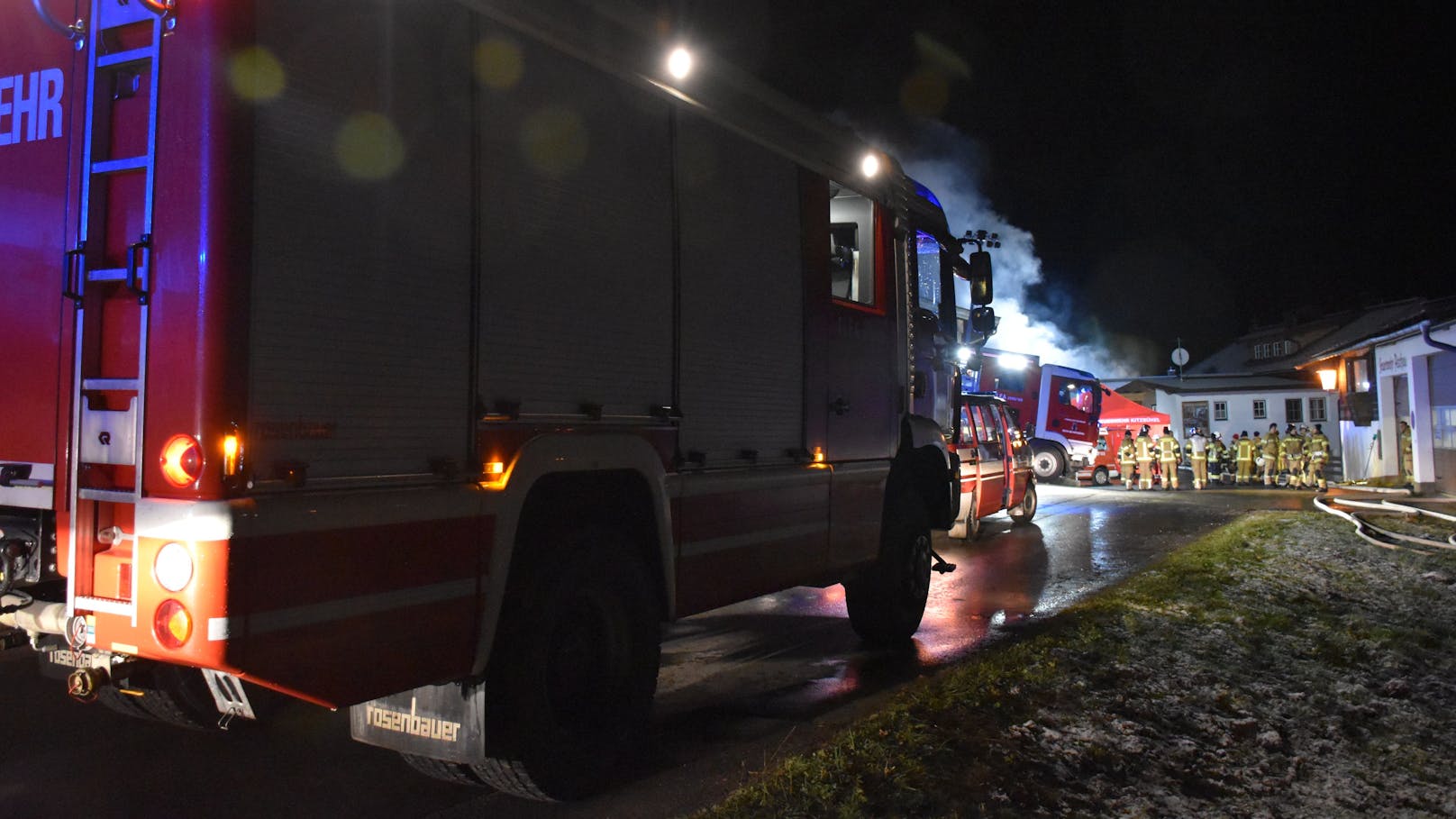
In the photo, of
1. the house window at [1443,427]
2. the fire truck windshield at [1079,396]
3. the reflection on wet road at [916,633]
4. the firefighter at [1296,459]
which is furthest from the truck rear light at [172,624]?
the firefighter at [1296,459]

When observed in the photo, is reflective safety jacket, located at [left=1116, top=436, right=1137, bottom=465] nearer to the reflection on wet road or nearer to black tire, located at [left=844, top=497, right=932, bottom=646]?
the reflection on wet road

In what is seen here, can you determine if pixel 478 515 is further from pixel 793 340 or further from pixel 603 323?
pixel 793 340

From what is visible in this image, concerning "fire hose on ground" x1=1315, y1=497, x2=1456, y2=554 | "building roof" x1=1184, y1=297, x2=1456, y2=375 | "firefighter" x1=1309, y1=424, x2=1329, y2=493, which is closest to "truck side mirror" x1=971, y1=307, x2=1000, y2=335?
"fire hose on ground" x1=1315, y1=497, x2=1456, y2=554

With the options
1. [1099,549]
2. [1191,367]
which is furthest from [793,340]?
[1191,367]

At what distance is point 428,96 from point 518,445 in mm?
1245

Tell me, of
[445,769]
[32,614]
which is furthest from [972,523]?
[32,614]

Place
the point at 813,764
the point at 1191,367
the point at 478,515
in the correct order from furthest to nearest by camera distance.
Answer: the point at 1191,367
the point at 813,764
the point at 478,515

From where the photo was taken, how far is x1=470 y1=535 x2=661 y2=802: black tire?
346 centimetres

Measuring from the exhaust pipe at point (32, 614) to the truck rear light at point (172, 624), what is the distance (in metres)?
0.50

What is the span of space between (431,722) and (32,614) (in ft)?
4.22

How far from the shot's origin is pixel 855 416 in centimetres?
598

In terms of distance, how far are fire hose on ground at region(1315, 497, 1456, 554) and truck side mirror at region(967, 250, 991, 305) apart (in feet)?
22.5

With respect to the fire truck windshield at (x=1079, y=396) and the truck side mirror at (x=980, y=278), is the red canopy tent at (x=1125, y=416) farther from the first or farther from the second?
the truck side mirror at (x=980, y=278)

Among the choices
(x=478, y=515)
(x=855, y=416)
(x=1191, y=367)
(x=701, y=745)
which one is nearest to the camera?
(x=478, y=515)
